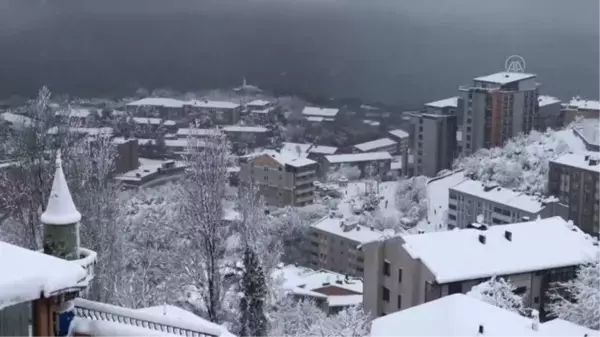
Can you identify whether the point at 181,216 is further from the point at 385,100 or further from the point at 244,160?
the point at 385,100

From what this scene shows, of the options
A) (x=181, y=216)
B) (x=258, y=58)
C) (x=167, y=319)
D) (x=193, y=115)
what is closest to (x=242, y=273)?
(x=181, y=216)

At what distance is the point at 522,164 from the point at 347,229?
5587mm

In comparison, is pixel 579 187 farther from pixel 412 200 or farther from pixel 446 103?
pixel 446 103

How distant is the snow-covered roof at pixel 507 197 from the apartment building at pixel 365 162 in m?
10.5

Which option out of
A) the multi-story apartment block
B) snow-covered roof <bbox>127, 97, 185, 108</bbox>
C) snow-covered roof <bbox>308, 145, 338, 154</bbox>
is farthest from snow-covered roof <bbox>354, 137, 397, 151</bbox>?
snow-covered roof <bbox>127, 97, 185, 108</bbox>

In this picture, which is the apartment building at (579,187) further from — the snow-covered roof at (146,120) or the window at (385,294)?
the snow-covered roof at (146,120)

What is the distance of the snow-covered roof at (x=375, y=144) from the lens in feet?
110

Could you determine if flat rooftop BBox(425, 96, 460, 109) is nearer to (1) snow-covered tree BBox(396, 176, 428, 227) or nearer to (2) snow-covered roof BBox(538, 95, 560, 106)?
(2) snow-covered roof BBox(538, 95, 560, 106)

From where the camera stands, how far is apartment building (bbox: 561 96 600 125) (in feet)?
101

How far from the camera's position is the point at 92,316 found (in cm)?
277

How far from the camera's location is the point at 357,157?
31.1 m

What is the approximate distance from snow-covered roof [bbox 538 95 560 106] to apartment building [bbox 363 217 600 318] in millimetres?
21439

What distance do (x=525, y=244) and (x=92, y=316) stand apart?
8.17 metres

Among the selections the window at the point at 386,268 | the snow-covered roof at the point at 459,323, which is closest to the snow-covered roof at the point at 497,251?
the window at the point at 386,268
